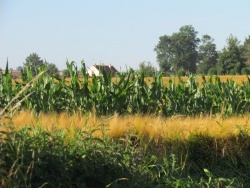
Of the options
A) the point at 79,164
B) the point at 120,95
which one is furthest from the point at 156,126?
the point at 79,164

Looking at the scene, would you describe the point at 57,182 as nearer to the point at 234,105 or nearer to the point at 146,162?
the point at 146,162

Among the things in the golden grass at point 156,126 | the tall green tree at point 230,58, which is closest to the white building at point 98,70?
the golden grass at point 156,126

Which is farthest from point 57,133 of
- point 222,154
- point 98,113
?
point 98,113

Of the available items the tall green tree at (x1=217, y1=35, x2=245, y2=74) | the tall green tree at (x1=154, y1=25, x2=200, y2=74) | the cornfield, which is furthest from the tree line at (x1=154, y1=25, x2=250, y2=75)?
the cornfield

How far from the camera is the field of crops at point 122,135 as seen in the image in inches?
139

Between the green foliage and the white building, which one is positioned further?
the white building

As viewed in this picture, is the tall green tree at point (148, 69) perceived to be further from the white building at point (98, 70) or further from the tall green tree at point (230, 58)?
the tall green tree at point (230, 58)

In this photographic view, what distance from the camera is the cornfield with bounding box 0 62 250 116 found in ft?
25.8

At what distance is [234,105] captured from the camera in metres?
9.38

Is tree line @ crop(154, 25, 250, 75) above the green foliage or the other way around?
above

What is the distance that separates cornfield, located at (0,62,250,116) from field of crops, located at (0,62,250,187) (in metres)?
0.02

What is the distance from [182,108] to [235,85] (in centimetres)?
190

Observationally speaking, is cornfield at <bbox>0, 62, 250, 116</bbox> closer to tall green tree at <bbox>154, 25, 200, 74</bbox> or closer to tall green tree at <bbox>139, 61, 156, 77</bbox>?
tall green tree at <bbox>139, 61, 156, 77</bbox>

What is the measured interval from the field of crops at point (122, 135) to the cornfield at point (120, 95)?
0.02m
